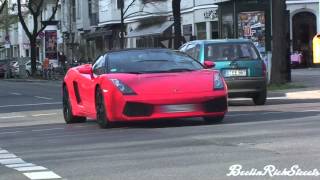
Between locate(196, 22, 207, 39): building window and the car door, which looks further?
locate(196, 22, 207, 39): building window

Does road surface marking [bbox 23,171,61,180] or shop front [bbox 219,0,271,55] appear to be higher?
shop front [bbox 219,0,271,55]

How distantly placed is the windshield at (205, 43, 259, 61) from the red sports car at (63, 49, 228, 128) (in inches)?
193

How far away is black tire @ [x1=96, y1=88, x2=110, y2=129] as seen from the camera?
12125mm

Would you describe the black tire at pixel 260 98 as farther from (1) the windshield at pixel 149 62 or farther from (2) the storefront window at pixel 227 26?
(2) the storefront window at pixel 227 26

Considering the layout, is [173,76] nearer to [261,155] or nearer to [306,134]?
[306,134]

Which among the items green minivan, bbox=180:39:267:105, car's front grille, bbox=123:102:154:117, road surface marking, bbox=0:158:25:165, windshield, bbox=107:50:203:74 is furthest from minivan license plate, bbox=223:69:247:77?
road surface marking, bbox=0:158:25:165

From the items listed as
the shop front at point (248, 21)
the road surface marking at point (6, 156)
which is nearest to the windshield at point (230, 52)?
the road surface marking at point (6, 156)

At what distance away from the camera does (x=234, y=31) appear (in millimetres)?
33656

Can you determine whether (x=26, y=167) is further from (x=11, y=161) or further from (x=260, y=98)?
(x=260, y=98)

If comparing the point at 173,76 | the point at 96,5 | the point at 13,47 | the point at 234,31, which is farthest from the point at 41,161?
the point at 13,47

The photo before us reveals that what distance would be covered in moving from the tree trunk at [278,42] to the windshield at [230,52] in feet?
20.8

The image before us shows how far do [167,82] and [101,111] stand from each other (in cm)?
128

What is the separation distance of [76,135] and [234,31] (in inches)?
895

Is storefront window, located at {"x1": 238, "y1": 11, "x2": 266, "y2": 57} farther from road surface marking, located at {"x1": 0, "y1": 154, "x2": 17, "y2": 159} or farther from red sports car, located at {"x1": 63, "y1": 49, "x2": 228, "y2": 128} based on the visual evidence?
road surface marking, located at {"x1": 0, "y1": 154, "x2": 17, "y2": 159}
